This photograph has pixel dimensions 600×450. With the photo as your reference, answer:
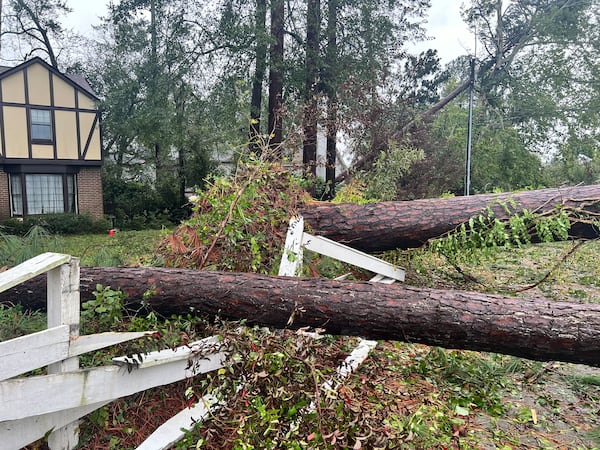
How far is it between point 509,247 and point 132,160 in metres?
16.3

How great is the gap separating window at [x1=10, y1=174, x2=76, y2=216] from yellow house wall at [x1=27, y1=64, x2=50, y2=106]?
7.45 feet

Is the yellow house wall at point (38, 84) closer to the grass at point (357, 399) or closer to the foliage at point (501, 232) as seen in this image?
the grass at point (357, 399)

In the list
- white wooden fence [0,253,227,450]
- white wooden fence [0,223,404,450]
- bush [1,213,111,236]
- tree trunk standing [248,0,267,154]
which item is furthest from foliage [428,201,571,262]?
bush [1,213,111,236]

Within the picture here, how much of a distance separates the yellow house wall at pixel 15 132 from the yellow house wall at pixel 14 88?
26 centimetres

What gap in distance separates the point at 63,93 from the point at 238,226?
1329 cm

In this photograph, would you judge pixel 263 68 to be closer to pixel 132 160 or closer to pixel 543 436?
pixel 132 160

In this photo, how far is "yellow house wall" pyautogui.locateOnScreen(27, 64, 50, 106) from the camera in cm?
1336

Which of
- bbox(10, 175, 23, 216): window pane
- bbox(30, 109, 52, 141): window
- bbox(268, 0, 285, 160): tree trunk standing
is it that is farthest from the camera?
bbox(10, 175, 23, 216): window pane

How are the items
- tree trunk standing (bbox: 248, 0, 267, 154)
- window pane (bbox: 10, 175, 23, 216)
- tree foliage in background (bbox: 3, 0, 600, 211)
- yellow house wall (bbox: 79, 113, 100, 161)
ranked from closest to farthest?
tree foliage in background (bbox: 3, 0, 600, 211), tree trunk standing (bbox: 248, 0, 267, 154), window pane (bbox: 10, 175, 23, 216), yellow house wall (bbox: 79, 113, 100, 161)

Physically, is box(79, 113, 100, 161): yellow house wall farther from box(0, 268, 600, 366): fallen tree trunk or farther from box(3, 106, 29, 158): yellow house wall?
box(0, 268, 600, 366): fallen tree trunk

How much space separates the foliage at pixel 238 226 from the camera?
318cm

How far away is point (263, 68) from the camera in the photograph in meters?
12.4

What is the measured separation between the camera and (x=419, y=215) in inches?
155

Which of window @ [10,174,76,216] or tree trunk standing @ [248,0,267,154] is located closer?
tree trunk standing @ [248,0,267,154]
